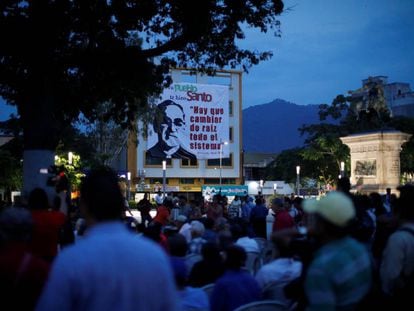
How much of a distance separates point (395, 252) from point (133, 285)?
2.86 metres

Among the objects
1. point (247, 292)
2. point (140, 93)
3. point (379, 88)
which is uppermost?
point (379, 88)

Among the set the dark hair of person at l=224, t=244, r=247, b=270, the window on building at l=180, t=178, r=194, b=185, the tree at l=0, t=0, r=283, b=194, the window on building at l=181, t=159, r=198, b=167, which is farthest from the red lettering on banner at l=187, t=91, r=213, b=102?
the dark hair of person at l=224, t=244, r=247, b=270

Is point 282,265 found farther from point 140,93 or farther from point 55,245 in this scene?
point 140,93

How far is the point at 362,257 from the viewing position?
3150 mm

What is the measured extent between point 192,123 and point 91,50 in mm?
46181

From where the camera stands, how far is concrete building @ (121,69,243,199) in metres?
58.4

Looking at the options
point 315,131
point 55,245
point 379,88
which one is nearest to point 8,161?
point 379,88

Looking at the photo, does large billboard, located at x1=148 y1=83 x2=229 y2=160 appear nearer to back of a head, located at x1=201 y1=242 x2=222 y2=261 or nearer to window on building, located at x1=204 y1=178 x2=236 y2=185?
window on building, located at x1=204 y1=178 x2=236 y2=185

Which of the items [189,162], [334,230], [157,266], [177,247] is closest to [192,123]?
[189,162]

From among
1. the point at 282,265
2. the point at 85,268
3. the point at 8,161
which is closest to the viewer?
the point at 85,268

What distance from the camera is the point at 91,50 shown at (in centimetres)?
1166

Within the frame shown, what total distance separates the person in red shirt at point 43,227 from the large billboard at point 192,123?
49361mm

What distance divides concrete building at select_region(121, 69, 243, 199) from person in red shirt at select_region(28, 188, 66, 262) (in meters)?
50.8

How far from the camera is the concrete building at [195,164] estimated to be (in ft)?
192
